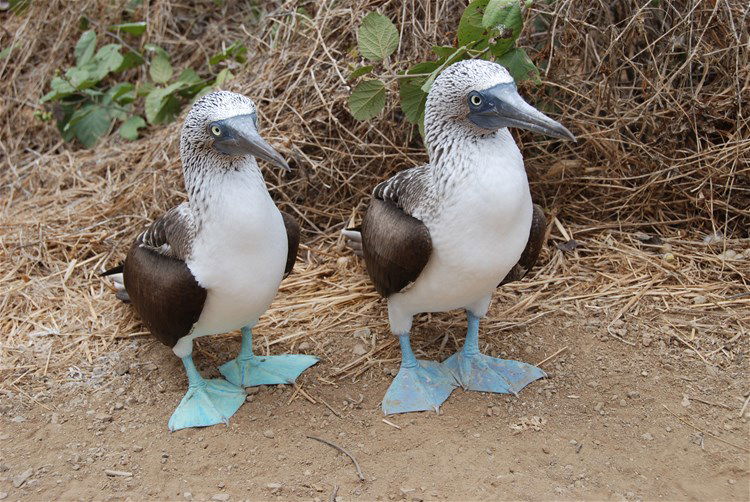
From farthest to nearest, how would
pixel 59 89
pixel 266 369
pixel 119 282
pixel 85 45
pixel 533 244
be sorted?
pixel 85 45
pixel 59 89
pixel 119 282
pixel 266 369
pixel 533 244

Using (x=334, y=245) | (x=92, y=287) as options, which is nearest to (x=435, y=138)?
(x=334, y=245)

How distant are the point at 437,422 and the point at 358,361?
0.57 metres

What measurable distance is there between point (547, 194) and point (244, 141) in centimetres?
218

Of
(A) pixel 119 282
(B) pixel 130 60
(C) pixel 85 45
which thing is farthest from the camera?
(C) pixel 85 45

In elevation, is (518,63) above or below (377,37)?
below

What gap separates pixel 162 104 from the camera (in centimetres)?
526

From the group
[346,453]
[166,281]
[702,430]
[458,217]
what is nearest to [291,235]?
[166,281]

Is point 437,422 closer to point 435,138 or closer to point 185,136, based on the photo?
point 435,138

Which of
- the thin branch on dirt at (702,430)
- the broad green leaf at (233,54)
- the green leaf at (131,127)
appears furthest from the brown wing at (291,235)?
the green leaf at (131,127)

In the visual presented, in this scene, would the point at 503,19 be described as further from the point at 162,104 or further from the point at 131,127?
the point at 131,127

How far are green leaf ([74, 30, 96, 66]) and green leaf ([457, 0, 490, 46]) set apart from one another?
342 centimetres

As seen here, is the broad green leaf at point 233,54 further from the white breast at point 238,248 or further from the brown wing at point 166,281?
the white breast at point 238,248

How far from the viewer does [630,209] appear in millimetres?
4312

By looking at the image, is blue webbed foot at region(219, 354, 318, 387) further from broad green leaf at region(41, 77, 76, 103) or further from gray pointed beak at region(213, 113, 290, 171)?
broad green leaf at region(41, 77, 76, 103)
